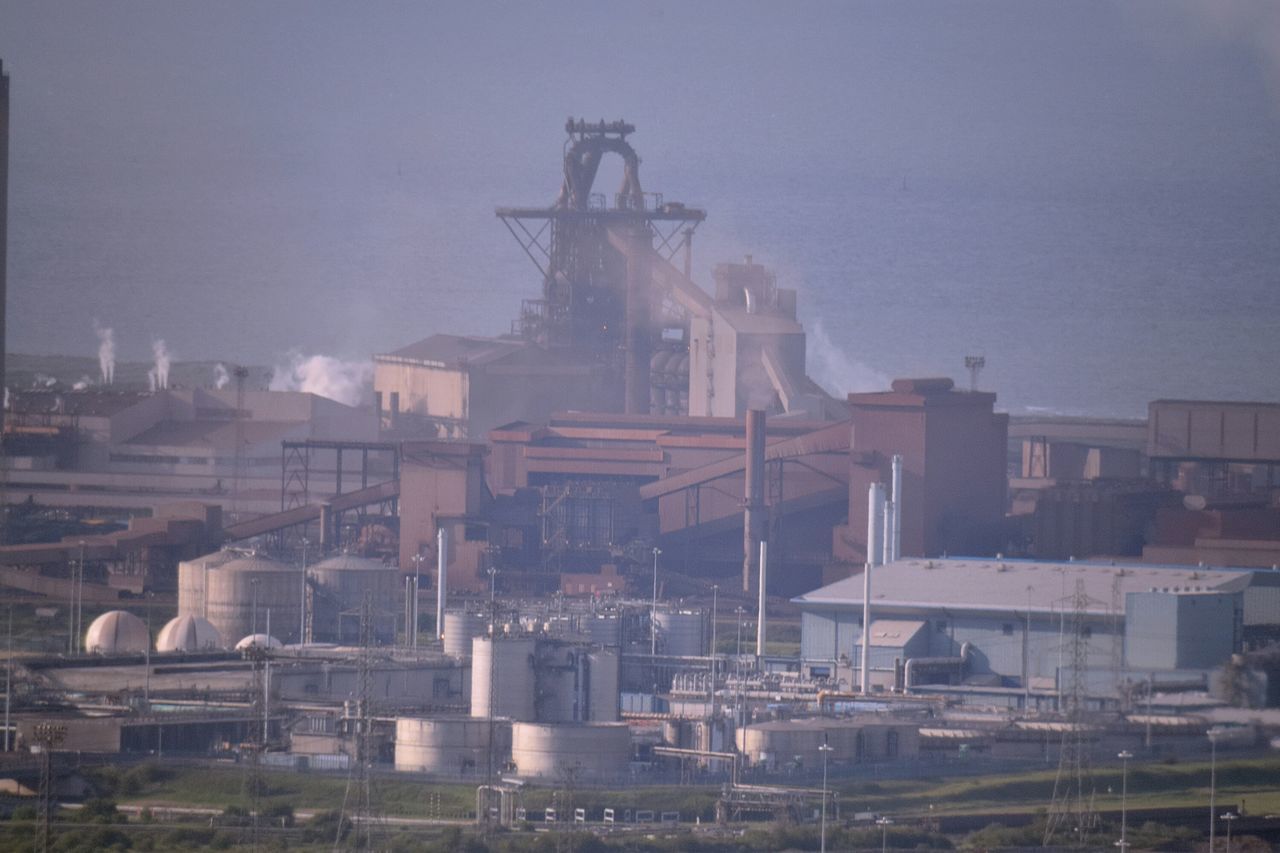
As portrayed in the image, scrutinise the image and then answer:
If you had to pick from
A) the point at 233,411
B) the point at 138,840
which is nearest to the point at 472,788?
the point at 138,840

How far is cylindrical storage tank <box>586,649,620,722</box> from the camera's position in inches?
1086

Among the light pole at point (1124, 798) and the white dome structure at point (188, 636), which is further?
the white dome structure at point (188, 636)

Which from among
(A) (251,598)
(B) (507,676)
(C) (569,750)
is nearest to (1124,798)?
(C) (569,750)

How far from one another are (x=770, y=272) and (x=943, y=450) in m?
13.8

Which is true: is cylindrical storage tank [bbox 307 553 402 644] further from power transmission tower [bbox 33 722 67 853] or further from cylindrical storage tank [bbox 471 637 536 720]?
power transmission tower [bbox 33 722 67 853]

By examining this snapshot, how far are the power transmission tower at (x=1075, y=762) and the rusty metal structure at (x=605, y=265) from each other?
2074 cm

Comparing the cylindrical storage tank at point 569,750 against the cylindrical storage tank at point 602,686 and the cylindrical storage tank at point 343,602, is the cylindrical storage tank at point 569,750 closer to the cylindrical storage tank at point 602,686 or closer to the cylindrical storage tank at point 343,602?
the cylindrical storage tank at point 602,686

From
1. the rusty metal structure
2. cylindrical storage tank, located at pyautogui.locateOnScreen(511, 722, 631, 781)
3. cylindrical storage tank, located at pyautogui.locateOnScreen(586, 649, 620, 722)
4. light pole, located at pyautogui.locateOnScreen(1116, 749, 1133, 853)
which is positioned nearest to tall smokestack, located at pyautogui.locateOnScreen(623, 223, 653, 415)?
the rusty metal structure

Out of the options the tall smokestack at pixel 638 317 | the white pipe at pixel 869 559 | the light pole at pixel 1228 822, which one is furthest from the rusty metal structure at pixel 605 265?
the light pole at pixel 1228 822

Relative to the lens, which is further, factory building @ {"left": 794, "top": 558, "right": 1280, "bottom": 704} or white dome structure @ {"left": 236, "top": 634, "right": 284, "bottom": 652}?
white dome structure @ {"left": 236, "top": 634, "right": 284, "bottom": 652}

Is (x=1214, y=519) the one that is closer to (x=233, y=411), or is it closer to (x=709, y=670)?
(x=709, y=670)

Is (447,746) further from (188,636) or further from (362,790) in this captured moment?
(188,636)

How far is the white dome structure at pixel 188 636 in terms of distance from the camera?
1293 inches

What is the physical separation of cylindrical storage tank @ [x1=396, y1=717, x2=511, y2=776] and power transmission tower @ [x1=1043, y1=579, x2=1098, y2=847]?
5244 millimetres
